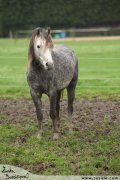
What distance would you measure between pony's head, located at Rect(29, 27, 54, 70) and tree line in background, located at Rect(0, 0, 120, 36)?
3825 centimetres

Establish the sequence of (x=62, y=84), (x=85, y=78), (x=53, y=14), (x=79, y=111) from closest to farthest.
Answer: (x=62, y=84) → (x=79, y=111) → (x=85, y=78) → (x=53, y=14)

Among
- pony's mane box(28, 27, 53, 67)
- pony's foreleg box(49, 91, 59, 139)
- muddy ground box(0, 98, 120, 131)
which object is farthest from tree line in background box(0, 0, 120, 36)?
pony's mane box(28, 27, 53, 67)

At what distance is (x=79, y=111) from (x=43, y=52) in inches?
141

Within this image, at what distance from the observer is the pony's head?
25.1 ft

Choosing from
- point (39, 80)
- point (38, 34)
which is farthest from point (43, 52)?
point (39, 80)

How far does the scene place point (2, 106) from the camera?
469 inches

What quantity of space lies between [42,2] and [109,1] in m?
7.00

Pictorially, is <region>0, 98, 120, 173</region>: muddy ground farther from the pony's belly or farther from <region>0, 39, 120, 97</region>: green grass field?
<region>0, 39, 120, 97</region>: green grass field

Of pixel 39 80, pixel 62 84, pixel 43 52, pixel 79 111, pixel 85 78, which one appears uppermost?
pixel 43 52

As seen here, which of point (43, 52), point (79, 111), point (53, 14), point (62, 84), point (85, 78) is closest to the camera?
point (43, 52)

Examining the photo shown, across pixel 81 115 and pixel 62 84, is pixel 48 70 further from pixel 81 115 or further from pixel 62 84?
pixel 81 115

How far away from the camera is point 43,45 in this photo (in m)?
7.70

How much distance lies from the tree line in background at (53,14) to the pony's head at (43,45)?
125 ft

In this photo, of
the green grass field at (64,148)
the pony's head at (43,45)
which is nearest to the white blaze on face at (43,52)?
the pony's head at (43,45)
